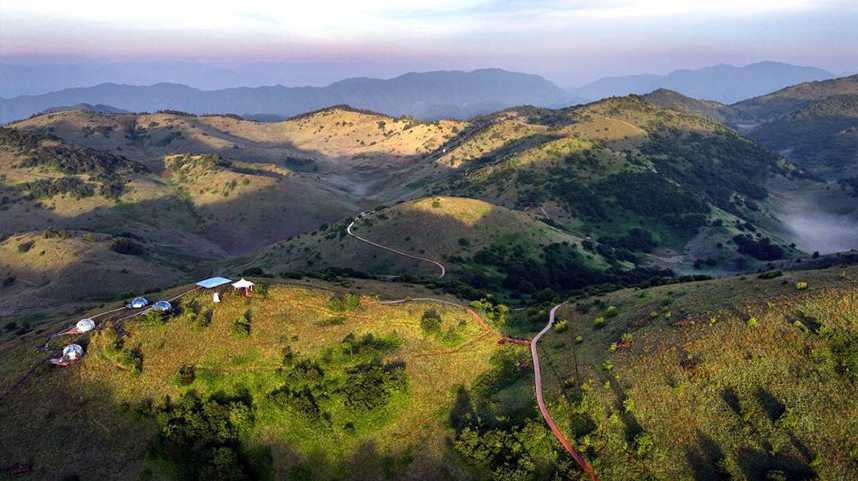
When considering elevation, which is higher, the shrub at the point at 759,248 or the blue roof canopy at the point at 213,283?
the blue roof canopy at the point at 213,283

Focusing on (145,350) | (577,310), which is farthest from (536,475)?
(145,350)

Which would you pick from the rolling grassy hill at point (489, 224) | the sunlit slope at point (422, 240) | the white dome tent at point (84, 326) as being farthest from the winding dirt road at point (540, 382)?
the sunlit slope at point (422, 240)

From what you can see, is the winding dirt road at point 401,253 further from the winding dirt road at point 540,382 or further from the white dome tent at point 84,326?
the white dome tent at point 84,326

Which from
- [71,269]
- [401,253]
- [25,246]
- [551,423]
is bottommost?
[25,246]

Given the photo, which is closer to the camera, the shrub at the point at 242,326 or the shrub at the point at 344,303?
the shrub at the point at 242,326

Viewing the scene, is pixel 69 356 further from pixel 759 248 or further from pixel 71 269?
pixel 759 248

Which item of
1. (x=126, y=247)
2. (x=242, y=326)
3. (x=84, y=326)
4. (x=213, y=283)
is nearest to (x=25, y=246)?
(x=126, y=247)

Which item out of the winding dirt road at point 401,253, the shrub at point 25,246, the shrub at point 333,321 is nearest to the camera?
the shrub at point 333,321

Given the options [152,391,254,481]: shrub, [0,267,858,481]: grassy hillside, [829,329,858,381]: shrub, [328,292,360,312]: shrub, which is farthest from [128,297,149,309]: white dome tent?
[829,329,858,381]: shrub

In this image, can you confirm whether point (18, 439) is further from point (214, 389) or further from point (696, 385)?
point (696, 385)
